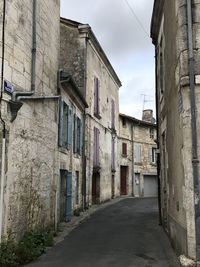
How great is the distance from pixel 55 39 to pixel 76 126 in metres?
4.36

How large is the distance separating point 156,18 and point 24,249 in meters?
6.78

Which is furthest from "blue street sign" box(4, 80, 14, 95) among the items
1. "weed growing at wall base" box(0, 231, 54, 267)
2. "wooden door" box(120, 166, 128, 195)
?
"wooden door" box(120, 166, 128, 195)

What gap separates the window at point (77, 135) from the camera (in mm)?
14375

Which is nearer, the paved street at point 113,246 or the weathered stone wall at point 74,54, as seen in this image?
the paved street at point 113,246

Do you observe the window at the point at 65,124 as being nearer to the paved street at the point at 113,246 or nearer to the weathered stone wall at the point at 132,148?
the paved street at the point at 113,246

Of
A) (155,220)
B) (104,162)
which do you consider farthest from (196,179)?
(104,162)

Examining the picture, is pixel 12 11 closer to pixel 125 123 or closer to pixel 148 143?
pixel 125 123

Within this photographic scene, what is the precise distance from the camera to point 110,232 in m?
10.7

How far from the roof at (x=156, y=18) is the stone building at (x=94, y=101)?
17.7ft

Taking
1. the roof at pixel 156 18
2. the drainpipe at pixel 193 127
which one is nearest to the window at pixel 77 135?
the roof at pixel 156 18

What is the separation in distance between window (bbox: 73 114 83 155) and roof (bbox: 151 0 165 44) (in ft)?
13.6

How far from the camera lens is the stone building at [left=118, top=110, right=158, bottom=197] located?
2691 cm

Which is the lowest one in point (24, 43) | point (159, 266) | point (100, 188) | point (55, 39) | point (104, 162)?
point (159, 266)

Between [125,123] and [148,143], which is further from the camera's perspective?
[148,143]
